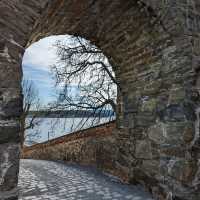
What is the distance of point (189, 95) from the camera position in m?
2.81

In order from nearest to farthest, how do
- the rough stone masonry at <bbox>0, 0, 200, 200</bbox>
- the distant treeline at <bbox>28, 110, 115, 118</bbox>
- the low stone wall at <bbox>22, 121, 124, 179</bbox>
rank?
the rough stone masonry at <bbox>0, 0, 200, 200</bbox> → the low stone wall at <bbox>22, 121, 124, 179</bbox> → the distant treeline at <bbox>28, 110, 115, 118</bbox>

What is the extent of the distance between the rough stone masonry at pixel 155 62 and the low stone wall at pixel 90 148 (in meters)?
1.05

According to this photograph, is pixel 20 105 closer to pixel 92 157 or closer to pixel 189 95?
pixel 189 95

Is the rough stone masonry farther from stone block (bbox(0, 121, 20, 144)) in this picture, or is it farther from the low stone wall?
the low stone wall

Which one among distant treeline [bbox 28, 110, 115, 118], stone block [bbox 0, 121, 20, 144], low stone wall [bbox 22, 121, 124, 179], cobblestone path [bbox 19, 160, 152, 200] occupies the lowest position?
cobblestone path [bbox 19, 160, 152, 200]

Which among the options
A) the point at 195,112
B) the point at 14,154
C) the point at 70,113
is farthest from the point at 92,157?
the point at 14,154

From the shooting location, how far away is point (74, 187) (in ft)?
12.7

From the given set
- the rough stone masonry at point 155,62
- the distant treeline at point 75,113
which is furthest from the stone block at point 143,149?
the distant treeline at point 75,113

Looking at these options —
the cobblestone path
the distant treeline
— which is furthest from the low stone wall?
the distant treeline

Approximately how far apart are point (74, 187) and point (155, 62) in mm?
2118

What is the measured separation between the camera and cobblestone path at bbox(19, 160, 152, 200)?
3.37 m

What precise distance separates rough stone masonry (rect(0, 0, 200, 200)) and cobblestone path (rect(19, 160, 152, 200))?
0.33 metres

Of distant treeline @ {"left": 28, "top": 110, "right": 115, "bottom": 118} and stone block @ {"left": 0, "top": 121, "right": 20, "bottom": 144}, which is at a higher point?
distant treeline @ {"left": 28, "top": 110, "right": 115, "bottom": 118}

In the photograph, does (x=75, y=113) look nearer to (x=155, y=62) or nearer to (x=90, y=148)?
(x=90, y=148)
